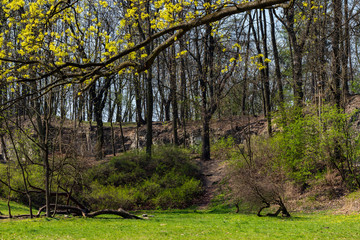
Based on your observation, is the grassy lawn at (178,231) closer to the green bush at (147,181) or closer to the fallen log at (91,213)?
the fallen log at (91,213)

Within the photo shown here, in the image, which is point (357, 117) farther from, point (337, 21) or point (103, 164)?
point (103, 164)

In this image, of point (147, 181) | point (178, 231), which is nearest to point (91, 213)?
point (178, 231)

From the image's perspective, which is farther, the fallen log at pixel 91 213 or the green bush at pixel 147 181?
the green bush at pixel 147 181

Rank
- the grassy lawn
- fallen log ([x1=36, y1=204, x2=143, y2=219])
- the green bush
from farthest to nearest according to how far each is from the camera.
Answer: the green bush
fallen log ([x1=36, y1=204, x2=143, y2=219])
the grassy lawn

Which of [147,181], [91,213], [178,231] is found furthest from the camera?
[147,181]

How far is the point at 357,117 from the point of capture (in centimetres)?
2131

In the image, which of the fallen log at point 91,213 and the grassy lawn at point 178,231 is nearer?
the grassy lawn at point 178,231

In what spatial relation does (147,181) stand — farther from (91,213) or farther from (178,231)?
(178,231)

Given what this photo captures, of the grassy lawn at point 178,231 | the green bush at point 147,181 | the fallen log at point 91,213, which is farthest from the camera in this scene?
the green bush at point 147,181

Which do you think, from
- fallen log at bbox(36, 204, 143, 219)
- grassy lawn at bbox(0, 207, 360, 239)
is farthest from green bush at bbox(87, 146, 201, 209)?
grassy lawn at bbox(0, 207, 360, 239)

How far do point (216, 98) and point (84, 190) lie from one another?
9.73 metres

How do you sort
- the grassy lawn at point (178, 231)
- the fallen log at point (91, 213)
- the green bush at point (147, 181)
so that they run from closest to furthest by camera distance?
the grassy lawn at point (178, 231) < the fallen log at point (91, 213) < the green bush at point (147, 181)

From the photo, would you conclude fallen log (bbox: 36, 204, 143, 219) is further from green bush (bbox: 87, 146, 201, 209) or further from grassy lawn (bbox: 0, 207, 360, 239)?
green bush (bbox: 87, 146, 201, 209)

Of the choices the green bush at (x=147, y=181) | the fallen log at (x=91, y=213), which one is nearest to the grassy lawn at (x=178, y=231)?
the fallen log at (x=91, y=213)
